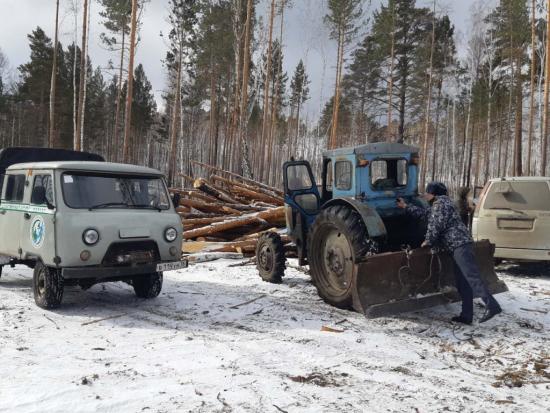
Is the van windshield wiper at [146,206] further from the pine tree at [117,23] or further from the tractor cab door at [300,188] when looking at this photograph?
the pine tree at [117,23]

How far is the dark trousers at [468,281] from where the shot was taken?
5941 millimetres

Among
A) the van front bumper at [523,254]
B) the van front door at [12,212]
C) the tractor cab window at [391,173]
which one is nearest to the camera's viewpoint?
the tractor cab window at [391,173]

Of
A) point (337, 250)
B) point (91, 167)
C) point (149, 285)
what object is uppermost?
point (91, 167)

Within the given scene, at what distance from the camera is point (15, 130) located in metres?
52.7

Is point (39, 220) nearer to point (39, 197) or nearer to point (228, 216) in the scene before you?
point (39, 197)

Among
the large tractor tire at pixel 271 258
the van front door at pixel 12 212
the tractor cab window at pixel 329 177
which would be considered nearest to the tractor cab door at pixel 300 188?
the tractor cab window at pixel 329 177

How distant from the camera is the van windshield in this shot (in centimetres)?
648

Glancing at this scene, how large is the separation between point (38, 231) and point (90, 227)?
3.19ft

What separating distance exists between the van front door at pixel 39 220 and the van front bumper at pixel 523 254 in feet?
27.1

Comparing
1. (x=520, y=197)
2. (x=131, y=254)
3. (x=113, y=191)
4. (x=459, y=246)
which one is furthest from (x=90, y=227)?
(x=520, y=197)

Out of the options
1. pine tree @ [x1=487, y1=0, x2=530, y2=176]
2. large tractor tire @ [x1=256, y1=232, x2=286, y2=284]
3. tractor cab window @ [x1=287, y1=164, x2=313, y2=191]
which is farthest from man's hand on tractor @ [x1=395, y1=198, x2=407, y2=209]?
pine tree @ [x1=487, y1=0, x2=530, y2=176]

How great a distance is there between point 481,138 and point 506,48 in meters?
16.9

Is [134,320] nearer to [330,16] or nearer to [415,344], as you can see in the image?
[415,344]

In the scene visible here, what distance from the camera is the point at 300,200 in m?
8.27
